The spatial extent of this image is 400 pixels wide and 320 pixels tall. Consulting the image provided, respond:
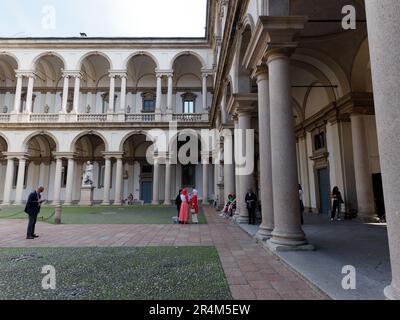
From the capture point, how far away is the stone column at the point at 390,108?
239 centimetres

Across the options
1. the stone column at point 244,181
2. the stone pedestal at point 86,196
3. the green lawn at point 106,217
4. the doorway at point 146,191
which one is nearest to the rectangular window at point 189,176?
the doorway at point 146,191

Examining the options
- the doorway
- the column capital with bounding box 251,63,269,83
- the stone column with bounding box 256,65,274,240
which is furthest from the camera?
the doorway

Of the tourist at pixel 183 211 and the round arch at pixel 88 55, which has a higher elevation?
the round arch at pixel 88 55

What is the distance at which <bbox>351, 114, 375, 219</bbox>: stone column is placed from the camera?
1090 cm

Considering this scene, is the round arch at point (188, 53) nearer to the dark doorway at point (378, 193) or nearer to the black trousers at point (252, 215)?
the dark doorway at point (378, 193)

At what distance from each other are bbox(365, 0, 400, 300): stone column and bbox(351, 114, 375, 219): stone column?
9634mm

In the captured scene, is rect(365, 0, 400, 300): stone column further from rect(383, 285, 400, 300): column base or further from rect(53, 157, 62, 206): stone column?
rect(53, 157, 62, 206): stone column

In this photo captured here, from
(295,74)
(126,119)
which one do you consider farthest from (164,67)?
(295,74)

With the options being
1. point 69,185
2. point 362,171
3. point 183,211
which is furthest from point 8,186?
point 362,171

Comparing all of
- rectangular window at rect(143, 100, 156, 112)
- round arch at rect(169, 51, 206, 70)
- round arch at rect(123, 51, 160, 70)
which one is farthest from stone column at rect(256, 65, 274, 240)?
rectangular window at rect(143, 100, 156, 112)

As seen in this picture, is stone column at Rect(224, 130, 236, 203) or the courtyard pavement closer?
the courtyard pavement

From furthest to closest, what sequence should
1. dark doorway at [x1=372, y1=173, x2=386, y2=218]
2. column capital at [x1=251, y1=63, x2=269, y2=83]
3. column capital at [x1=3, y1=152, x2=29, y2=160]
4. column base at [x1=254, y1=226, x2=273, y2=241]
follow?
column capital at [x1=3, y1=152, x2=29, y2=160]
dark doorway at [x1=372, y1=173, x2=386, y2=218]
column capital at [x1=251, y1=63, x2=269, y2=83]
column base at [x1=254, y1=226, x2=273, y2=241]

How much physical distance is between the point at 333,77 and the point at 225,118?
223 inches

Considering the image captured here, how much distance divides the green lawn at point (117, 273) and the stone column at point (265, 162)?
1578mm
